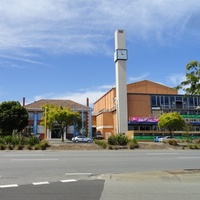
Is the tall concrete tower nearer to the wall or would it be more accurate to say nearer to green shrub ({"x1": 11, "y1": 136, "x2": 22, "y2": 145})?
the wall

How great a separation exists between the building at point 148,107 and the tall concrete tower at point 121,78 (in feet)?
11.2

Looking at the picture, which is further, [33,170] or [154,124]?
[154,124]

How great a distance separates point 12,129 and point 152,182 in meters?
45.8

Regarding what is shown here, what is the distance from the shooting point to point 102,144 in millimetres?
26828

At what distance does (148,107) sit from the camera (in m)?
76.4

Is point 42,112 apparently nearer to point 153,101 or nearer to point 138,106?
point 138,106

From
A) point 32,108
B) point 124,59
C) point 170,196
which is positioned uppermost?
point 124,59

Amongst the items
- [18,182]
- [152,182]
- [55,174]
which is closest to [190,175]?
[152,182]

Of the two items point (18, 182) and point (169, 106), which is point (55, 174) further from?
point (169, 106)

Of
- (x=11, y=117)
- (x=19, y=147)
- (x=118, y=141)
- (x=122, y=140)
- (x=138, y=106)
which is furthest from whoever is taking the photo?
(x=138, y=106)

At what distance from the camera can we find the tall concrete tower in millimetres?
67500

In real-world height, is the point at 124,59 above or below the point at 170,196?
above

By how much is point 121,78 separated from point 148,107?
12.4 m

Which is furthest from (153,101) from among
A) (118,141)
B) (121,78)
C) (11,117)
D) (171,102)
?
(118,141)
